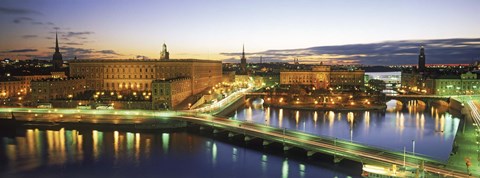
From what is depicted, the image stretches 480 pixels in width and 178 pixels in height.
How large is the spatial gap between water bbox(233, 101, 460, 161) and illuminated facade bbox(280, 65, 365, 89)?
2834cm

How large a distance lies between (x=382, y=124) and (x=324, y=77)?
45352 millimetres

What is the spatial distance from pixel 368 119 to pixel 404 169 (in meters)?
24.4

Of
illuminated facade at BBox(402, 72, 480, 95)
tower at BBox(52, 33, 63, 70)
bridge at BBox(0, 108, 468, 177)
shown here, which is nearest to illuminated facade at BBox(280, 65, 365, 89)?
illuminated facade at BBox(402, 72, 480, 95)

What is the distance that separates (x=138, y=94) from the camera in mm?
49219

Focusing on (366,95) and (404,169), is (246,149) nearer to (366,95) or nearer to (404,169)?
(404,169)

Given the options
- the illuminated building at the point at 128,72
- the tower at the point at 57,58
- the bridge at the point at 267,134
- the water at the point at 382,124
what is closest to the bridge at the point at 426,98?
the water at the point at 382,124

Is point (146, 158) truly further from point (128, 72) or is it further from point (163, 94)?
point (128, 72)

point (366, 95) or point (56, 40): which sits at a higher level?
point (56, 40)

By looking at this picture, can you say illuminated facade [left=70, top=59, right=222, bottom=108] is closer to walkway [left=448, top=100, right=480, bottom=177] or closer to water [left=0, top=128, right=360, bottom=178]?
water [left=0, top=128, right=360, bottom=178]

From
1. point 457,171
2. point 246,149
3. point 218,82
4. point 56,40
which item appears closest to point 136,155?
point 246,149

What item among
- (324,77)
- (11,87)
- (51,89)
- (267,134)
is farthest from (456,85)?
(11,87)

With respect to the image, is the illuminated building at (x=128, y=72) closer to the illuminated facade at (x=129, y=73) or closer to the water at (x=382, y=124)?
the illuminated facade at (x=129, y=73)

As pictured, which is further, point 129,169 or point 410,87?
point 410,87

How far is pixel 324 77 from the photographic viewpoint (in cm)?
8575
